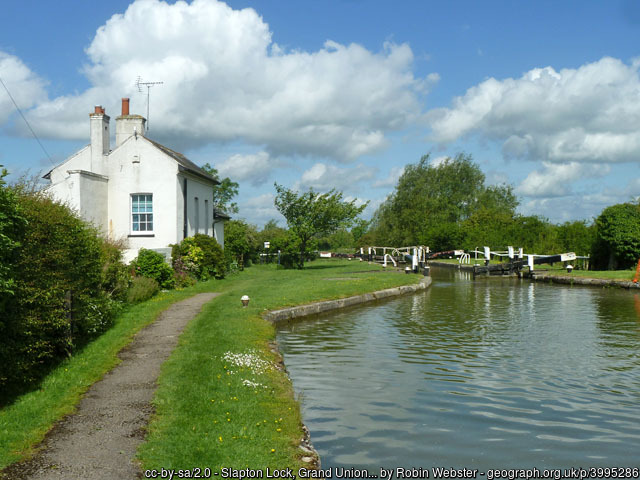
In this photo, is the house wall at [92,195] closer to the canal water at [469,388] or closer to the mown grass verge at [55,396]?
the mown grass verge at [55,396]

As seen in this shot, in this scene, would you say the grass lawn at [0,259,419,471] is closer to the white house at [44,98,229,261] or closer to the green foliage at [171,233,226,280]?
the green foliage at [171,233,226,280]

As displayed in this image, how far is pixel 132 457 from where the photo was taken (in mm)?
5758

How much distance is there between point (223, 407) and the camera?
7.36 metres

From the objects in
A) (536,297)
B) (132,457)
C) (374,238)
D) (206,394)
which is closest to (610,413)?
(206,394)

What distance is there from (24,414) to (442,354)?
27.2ft

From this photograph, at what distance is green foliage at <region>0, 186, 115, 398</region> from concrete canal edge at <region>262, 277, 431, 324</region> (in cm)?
592

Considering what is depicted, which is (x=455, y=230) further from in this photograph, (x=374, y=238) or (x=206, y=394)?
(x=206, y=394)

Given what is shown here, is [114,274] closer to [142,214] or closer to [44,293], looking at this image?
[44,293]

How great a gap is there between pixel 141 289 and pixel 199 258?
7.87 metres

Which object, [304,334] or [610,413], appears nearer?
[610,413]

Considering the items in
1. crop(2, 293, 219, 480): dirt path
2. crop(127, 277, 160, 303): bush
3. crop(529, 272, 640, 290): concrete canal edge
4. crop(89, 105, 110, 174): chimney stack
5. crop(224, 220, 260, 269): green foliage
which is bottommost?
crop(2, 293, 219, 480): dirt path

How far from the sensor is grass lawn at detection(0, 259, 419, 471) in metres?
5.88

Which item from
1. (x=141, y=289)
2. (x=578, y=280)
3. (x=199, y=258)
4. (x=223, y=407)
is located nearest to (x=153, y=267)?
(x=141, y=289)

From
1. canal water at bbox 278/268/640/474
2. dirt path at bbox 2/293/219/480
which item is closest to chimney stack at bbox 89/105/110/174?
canal water at bbox 278/268/640/474
